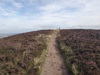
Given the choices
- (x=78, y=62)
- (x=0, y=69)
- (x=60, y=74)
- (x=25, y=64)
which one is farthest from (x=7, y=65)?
(x=78, y=62)

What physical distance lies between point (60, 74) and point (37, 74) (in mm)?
1980

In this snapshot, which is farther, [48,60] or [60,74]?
[48,60]

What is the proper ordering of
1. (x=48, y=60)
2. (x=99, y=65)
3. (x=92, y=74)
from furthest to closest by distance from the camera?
(x=48, y=60) < (x=99, y=65) < (x=92, y=74)

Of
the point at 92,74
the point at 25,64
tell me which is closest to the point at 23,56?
the point at 25,64

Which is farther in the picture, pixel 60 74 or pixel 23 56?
pixel 23 56

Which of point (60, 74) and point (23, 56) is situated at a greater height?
point (23, 56)

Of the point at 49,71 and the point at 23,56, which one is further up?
the point at 23,56

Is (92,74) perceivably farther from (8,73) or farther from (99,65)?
(8,73)

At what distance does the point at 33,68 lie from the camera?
10.1 meters

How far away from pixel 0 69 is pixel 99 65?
8.93 metres

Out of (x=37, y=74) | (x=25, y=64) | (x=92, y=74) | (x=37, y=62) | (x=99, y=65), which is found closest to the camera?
(x=92, y=74)

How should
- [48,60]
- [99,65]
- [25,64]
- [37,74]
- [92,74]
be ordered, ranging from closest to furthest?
[92,74], [37,74], [99,65], [25,64], [48,60]

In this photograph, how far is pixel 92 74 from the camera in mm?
8695

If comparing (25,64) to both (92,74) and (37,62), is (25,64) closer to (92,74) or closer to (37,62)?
(37,62)
